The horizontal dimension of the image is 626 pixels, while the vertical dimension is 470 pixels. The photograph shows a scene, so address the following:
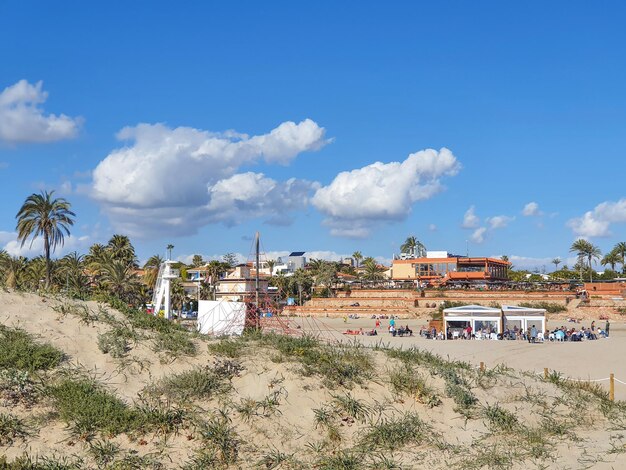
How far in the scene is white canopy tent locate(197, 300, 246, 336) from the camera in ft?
82.5

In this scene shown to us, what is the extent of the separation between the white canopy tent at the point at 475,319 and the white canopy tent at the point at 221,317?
61.4 feet

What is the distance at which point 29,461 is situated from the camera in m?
9.62

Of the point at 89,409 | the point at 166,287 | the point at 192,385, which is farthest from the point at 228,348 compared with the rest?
the point at 166,287

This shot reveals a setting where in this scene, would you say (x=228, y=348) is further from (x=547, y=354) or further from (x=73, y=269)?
(x=73, y=269)

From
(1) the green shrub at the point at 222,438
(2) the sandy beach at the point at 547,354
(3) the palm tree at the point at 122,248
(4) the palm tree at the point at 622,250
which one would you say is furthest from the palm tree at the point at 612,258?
(1) the green shrub at the point at 222,438

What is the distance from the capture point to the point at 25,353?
12.1 m

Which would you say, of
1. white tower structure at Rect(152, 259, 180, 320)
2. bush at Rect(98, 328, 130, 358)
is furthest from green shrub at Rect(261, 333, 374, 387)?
white tower structure at Rect(152, 259, 180, 320)

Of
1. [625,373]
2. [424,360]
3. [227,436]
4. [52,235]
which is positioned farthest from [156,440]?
[52,235]

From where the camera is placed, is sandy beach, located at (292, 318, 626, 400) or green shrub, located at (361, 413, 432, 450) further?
sandy beach, located at (292, 318, 626, 400)

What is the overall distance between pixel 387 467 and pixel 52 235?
112 ft

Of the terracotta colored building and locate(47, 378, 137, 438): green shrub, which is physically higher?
the terracotta colored building

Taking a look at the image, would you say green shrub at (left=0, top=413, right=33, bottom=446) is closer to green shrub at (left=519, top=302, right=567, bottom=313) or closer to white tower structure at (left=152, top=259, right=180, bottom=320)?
white tower structure at (left=152, top=259, right=180, bottom=320)

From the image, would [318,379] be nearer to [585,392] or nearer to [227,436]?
[227,436]

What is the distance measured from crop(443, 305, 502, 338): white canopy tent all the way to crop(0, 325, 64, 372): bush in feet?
102
